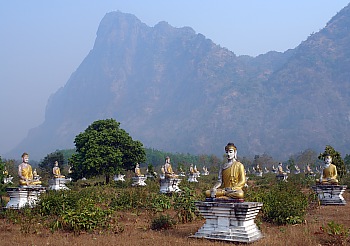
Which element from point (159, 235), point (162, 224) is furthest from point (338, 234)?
point (162, 224)

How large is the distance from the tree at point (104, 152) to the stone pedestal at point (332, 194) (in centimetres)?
1973

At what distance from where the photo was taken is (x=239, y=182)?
12.2m

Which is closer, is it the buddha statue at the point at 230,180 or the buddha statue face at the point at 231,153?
the buddha statue at the point at 230,180

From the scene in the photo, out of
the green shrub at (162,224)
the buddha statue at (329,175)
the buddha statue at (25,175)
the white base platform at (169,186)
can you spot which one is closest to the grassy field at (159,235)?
the green shrub at (162,224)

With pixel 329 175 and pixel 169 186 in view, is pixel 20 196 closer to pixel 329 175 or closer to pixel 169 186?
pixel 169 186

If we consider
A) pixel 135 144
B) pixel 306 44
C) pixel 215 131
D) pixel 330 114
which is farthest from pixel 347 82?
pixel 135 144

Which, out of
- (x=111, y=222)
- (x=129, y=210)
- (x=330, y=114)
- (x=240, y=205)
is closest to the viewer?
(x=240, y=205)

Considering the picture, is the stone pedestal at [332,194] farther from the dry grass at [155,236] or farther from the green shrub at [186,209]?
the green shrub at [186,209]

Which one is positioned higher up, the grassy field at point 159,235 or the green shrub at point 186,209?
the green shrub at point 186,209

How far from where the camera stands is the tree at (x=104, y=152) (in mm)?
35781

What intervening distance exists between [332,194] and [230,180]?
10.6m

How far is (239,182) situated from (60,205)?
313 inches

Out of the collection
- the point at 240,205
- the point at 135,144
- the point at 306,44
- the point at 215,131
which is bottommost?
the point at 240,205

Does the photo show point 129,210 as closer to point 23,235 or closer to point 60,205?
point 60,205
